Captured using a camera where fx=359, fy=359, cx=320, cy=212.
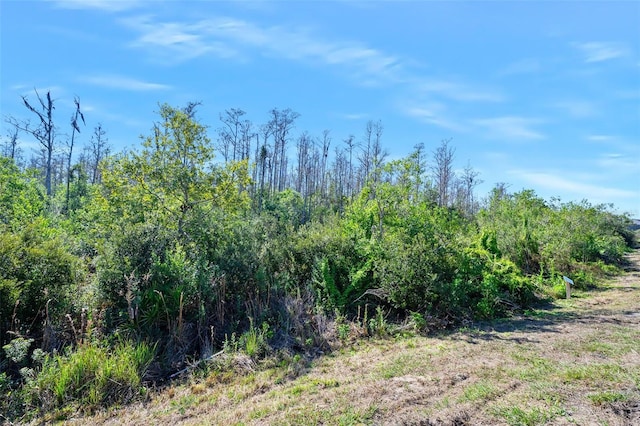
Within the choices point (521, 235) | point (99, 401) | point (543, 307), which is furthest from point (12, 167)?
point (521, 235)

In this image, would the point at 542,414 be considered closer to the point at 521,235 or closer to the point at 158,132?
the point at 158,132

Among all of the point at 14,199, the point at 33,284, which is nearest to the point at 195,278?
the point at 33,284

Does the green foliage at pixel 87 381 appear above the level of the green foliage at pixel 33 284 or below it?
below

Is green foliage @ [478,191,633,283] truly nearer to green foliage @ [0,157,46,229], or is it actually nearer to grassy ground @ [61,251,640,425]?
grassy ground @ [61,251,640,425]

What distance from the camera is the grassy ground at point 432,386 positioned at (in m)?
3.57

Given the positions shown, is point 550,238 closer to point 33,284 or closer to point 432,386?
point 432,386

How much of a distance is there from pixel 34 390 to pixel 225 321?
285 cm

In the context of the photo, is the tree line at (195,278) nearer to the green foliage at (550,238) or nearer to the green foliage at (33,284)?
the green foliage at (33,284)

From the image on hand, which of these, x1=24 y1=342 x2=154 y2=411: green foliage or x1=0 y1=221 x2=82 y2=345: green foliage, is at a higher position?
x1=0 y1=221 x2=82 y2=345: green foliage

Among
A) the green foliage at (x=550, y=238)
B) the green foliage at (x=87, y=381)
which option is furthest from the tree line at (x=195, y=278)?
the green foliage at (x=550, y=238)

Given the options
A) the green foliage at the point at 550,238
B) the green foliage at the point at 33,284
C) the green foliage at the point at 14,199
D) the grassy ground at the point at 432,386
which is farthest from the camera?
the green foliage at the point at 550,238

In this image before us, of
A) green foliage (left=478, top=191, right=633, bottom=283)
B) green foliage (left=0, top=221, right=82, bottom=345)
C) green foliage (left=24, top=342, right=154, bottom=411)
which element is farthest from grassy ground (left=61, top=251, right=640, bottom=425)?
green foliage (left=478, top=191, right=633, bottom=283)

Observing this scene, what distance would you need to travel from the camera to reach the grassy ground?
357cm

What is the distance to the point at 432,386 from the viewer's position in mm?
4227
